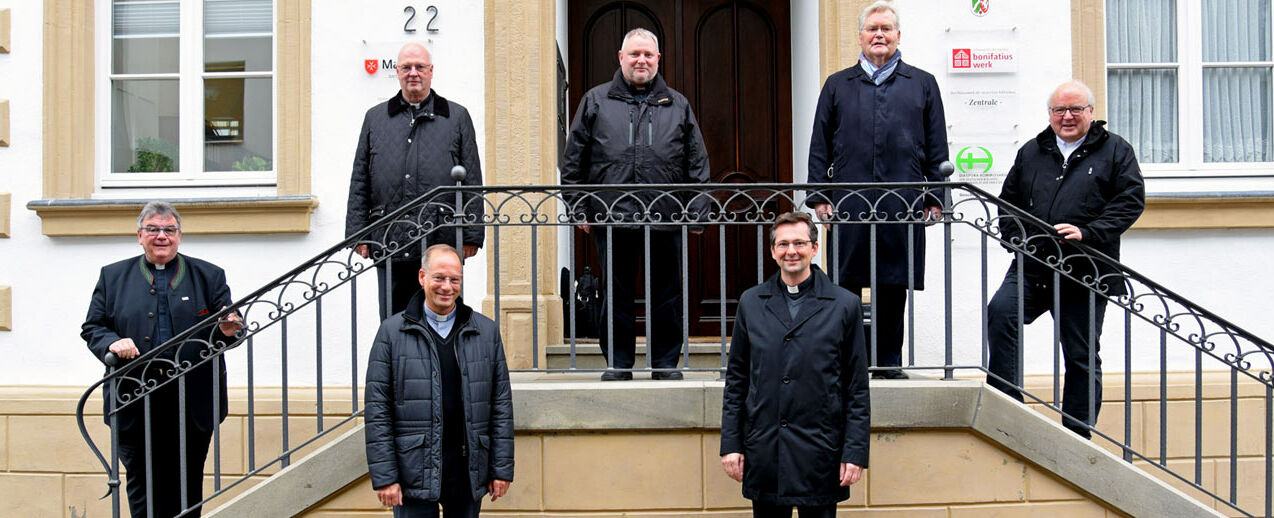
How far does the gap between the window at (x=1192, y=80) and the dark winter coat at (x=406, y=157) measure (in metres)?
4.20

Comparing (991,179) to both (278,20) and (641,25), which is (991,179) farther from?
(278,20)

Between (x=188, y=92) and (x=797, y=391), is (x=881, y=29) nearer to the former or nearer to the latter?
(x=797, y=391)

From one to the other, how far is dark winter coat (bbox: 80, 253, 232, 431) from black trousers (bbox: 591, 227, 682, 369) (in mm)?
1762

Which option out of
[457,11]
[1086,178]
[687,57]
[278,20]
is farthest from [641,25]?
[1086,178]

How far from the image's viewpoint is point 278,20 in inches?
260

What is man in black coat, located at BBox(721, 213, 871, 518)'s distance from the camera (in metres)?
3.88

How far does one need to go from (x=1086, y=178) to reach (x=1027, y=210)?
1.00 feet

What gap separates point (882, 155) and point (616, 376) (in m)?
1.62

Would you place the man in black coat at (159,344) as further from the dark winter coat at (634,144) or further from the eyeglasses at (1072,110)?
the eyeglasses at (1072,110)

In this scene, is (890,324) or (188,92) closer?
(890,324)

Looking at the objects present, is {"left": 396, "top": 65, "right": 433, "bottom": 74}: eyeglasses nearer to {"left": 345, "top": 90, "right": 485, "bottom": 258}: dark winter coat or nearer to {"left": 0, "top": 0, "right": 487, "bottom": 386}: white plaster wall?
{"left": 345, "top": 90, "right": 485, "bottom": 258}: dark winter coat

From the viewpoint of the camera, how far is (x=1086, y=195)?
481 cm

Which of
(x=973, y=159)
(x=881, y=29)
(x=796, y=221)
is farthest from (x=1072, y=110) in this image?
(x=796, y=221)

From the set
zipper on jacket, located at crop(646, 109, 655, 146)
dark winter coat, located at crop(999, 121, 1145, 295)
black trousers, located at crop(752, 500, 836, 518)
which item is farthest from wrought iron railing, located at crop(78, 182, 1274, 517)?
black trousers, located at crop(752, 500, 836, 518)
